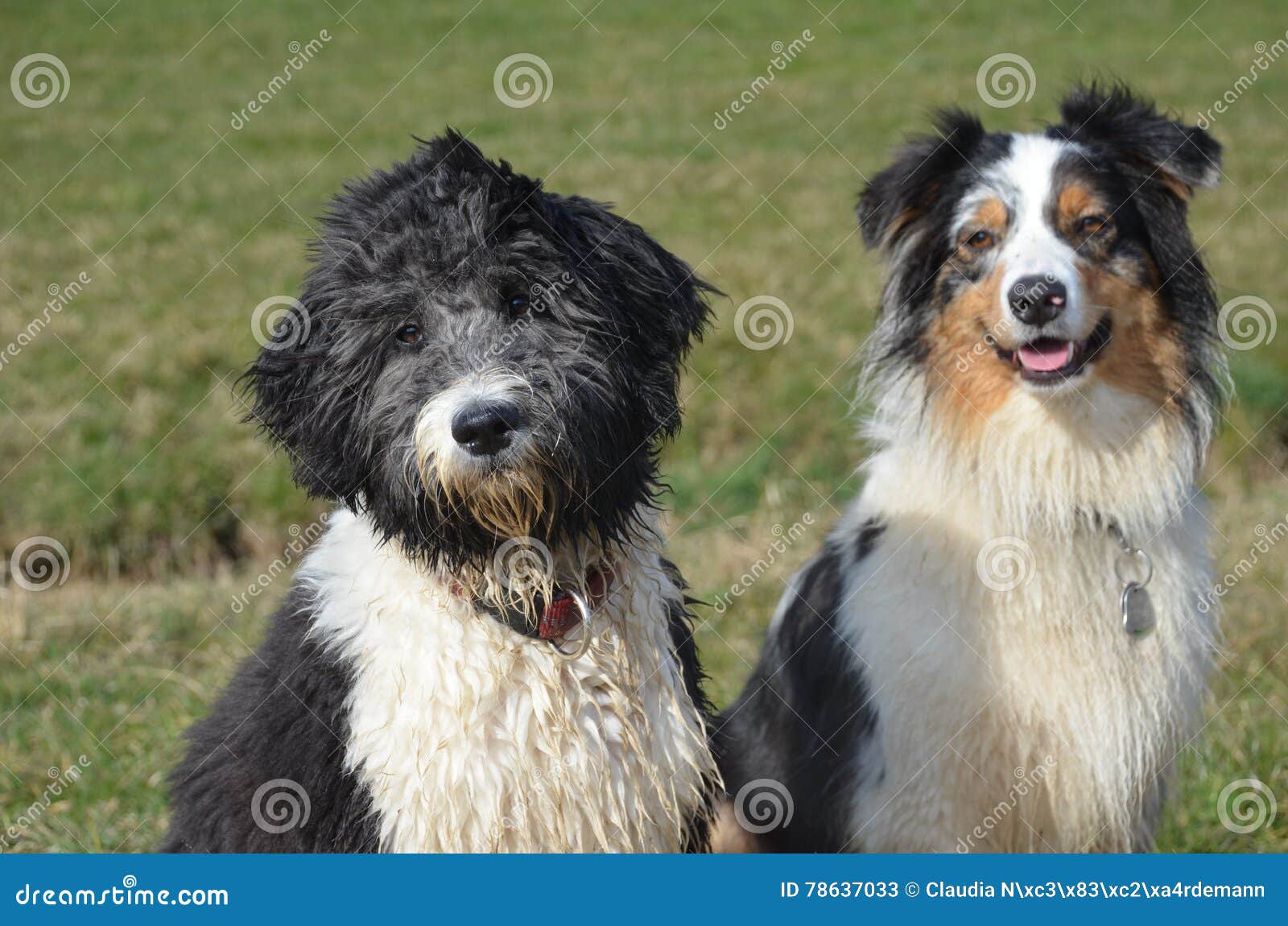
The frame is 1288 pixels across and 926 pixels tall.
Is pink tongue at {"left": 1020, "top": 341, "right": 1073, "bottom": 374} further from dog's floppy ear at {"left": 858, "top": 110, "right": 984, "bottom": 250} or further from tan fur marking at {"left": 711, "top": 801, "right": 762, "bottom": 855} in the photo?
tan fur marking at {"left": 711, "top": 801, "right": 762, "bottom": 855}

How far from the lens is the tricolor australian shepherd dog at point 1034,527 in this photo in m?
3.46

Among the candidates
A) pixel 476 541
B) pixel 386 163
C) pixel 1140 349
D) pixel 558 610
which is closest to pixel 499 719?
pixel 558 610

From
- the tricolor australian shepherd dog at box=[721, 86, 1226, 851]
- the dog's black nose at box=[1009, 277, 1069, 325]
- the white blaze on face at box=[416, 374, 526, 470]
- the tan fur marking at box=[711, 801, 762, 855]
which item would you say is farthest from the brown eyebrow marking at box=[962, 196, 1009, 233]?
the tan fur marking at box=[711, 801, 762, 855]

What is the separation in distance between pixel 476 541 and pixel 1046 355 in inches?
67.5

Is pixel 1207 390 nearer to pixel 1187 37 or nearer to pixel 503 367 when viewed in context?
pixel 503 367

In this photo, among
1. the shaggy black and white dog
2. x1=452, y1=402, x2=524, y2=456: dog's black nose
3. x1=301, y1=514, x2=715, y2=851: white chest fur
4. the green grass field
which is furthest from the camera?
the green grass field

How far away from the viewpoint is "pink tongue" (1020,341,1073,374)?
135 inches

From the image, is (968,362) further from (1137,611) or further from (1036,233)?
(1137,611)

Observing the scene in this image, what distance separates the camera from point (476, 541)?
2672 millimetres

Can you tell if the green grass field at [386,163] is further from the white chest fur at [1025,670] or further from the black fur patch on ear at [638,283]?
the black fur patch on ear at [638,283]

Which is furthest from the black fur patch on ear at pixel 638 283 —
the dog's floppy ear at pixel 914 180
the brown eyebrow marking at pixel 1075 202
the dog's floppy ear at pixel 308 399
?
the brown eyebrow marking at pixel 1075 202

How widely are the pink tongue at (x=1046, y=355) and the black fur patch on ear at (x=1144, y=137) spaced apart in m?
0.61

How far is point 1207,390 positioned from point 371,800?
251 cm

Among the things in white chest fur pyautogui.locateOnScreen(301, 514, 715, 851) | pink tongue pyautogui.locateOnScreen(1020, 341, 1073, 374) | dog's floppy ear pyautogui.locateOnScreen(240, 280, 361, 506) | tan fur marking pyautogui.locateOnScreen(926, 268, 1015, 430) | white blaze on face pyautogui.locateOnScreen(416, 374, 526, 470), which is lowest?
white chest fur pyautogui.locateOnScreen(301, 514, 715, 851)
